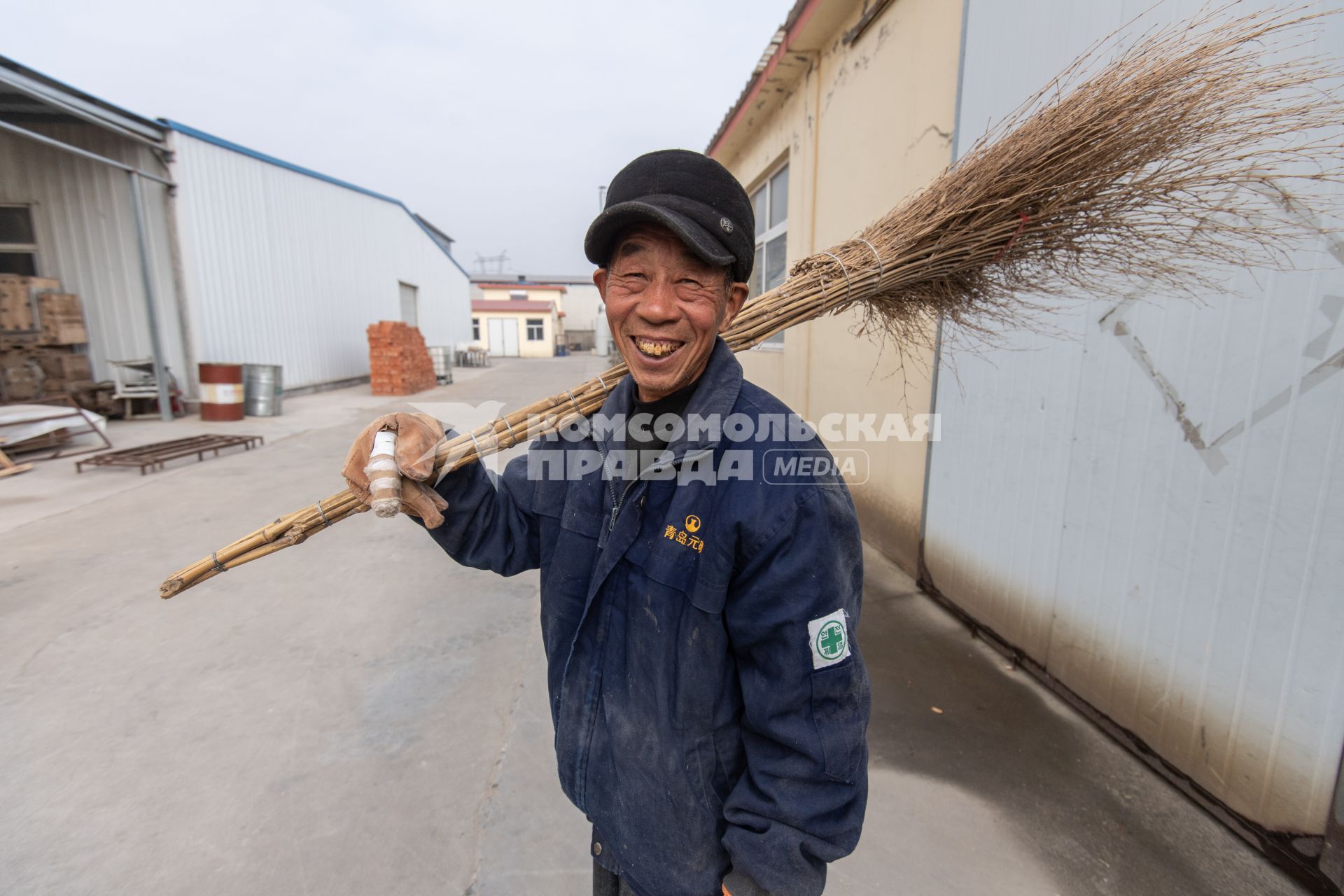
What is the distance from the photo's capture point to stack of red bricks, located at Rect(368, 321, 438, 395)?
12.6 metres

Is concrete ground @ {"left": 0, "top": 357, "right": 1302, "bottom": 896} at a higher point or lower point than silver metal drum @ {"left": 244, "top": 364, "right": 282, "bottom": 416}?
A: lower

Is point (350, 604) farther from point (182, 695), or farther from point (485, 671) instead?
point (485, 671)

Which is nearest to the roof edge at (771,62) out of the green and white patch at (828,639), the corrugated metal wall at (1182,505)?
the corrugated metal wall at (1182,505)

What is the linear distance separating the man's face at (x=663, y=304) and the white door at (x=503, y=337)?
32.7 meters

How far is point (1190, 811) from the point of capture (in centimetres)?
182

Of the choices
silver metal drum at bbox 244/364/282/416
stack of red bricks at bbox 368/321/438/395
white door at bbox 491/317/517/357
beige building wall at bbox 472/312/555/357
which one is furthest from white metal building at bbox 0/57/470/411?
white door at bbox 491/317/517/357

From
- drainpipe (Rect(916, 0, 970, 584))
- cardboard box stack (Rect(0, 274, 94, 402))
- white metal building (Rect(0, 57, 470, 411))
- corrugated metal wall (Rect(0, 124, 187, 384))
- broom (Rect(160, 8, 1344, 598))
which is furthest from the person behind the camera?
corrugated metal wall (Rect(0, 124, 187, 384))

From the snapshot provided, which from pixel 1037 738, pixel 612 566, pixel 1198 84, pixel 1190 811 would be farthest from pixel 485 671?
pixel 1198 84

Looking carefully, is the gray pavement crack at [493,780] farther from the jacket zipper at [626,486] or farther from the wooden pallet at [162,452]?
the wooden pallet at [162,452]

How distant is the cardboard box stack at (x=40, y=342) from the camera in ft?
25.3

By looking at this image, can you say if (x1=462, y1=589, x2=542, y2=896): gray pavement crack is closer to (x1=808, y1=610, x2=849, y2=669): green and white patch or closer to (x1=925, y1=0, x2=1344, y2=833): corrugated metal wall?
(x1=808, y1=610, x2=849, y2=669): green and white patch

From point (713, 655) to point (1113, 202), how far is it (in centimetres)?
158

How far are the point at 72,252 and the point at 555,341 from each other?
2402 cm

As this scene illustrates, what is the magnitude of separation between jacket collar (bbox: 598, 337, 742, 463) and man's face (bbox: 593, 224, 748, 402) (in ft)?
0.11
